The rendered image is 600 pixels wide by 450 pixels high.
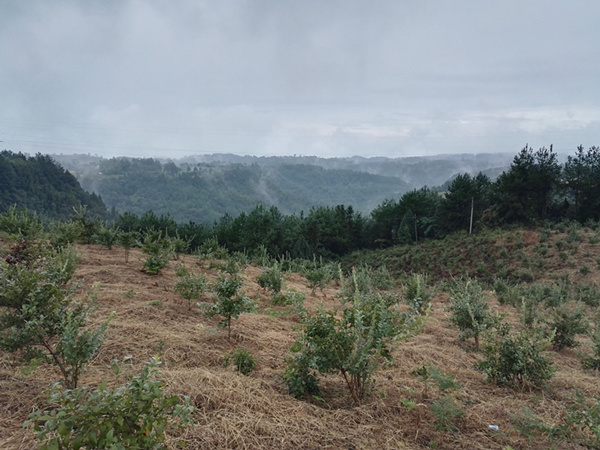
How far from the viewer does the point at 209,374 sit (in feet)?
12.7

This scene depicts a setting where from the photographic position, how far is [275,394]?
3686 mm

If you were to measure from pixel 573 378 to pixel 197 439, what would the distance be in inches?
194

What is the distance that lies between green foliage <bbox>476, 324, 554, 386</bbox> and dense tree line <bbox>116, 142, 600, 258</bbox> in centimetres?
1892

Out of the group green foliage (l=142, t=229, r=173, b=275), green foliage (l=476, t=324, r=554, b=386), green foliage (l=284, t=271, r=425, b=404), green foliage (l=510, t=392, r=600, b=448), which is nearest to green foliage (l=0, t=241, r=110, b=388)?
green foliage (l=284, t=271, r=425, b=404)

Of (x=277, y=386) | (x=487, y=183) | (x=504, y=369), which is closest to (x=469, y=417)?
(x=504, y=369)

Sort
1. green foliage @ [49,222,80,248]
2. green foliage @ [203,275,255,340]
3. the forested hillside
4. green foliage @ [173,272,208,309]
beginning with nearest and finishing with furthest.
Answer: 1. green foliage @ [203,275,255,340]
2. green foliage @ [173,272,208,309]
3. green foliage @ [49,222,80,248]
4. the forested hillside

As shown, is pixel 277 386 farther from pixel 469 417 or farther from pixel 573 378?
pixel 573 378

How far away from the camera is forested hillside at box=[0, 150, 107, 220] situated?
6825 centimetres

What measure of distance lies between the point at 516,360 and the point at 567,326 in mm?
3212

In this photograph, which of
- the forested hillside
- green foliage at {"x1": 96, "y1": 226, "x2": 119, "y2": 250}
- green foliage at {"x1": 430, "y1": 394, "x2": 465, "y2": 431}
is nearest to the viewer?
green foliage at {"x1": 430, "y1": 394, "x2": 465, "y2": 431}

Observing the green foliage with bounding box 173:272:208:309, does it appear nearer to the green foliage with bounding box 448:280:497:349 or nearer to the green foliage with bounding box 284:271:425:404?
the green foliage with bounding box 284:271:425:404

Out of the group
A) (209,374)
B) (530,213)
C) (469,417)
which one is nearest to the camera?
(469,417)

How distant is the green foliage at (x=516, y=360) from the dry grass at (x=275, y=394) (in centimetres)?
15

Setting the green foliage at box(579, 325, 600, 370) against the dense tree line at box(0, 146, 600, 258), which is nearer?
the green foliage at box(579, 325, 600, 370)
